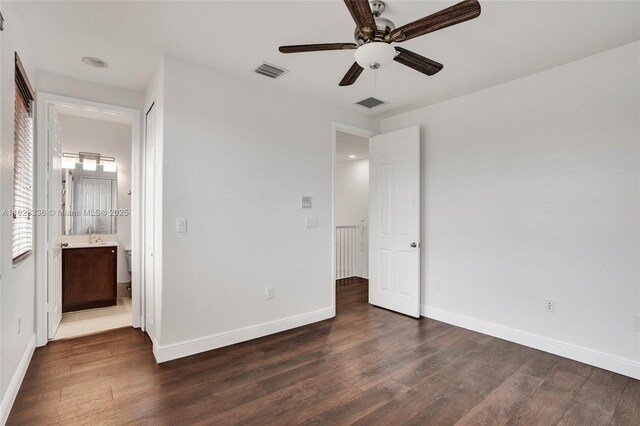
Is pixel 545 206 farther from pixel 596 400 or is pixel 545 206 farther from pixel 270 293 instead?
pixel 270 293

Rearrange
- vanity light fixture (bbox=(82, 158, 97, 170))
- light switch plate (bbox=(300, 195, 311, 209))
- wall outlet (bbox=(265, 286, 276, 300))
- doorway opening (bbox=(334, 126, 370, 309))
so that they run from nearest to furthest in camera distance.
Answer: wall outlet (bbox=(265, 286, 276, 300)) < light switch plate (bbox=(300, 195, 311, 209)) < vanity light fixture (bbox=(82, 158, 97, 170)) < doorway opening (bbox=(334, 126, 370, 309))

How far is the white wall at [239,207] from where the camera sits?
9.49ft

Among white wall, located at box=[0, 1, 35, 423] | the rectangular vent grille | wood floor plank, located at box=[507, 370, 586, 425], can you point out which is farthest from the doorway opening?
white wall, located at box=[0, 1, 35, 423]

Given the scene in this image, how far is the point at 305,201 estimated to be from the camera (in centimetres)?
378

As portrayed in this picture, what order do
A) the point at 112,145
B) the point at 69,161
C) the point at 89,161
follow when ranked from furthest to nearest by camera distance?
the point at 112,145 → the point at 89,161 → the point at 69,161

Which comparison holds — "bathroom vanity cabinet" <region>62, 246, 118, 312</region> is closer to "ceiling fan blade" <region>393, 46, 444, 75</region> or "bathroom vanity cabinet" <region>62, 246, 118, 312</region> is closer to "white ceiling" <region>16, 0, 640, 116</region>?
"white ceiling" <region>16, 0, 640, 116</region>

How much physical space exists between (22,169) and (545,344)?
16.0 feet

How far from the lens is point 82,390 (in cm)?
234

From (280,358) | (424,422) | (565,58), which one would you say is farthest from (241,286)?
(565,58)

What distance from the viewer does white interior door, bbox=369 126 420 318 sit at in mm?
4027

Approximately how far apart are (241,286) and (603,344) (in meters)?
3.30

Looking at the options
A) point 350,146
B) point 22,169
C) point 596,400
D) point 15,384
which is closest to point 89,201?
point 22,169

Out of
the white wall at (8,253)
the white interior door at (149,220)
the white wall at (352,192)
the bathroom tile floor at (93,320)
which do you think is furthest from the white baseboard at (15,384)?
the white wall at (352,192)

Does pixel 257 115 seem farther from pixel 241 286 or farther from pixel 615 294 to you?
pixel 615 294
